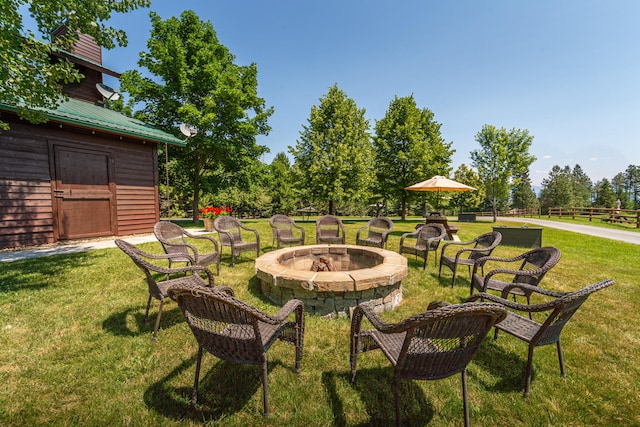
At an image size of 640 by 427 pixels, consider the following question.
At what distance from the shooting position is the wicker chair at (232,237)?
220 inches

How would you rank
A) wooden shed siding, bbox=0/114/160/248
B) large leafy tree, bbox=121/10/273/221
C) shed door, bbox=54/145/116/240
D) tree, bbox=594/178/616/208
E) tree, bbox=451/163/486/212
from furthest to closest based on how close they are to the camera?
1. tree, bbox=594/178/616/208
2. tree, bbox=451/163/486/212
3. large leafy tree, bbox=121/10/273/221
4. shed door, bbox=54/145/116/240
5. wooden shed siding, bbox=0/114/160/248

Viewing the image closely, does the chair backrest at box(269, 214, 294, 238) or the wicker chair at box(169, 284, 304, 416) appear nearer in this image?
the wicker chair at box(169, 284, 304, 416)

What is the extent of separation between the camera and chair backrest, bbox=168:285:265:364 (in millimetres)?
1736

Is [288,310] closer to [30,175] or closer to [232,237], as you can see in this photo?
[232,237]

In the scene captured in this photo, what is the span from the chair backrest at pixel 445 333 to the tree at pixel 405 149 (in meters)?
17.2

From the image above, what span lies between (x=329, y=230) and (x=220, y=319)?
563cm

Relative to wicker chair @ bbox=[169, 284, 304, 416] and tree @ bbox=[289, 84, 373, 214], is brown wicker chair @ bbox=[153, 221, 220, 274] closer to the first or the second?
wicker chair @ bbox=[169, 284, 304, 416]

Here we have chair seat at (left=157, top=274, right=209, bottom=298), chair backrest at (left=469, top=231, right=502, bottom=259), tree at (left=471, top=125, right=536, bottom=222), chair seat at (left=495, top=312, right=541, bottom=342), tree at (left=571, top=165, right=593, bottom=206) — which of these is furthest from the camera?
tree at (left=571, top=165, right=593, bottom=206)

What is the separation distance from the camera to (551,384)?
2318 millimetres

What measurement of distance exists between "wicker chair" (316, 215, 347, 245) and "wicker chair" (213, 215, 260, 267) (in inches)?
64.4

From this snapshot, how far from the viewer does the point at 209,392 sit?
7.20 ft

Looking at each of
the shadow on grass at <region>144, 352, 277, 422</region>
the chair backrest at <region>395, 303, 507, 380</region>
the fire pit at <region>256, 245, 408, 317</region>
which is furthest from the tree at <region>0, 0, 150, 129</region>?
the chair backrest at <region>395, 303, 507, 380</region>

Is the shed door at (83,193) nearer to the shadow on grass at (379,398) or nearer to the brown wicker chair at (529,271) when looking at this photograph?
the shadow on grass at (379,398)

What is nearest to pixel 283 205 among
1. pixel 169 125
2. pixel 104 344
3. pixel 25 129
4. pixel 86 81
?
pixel 169 125
